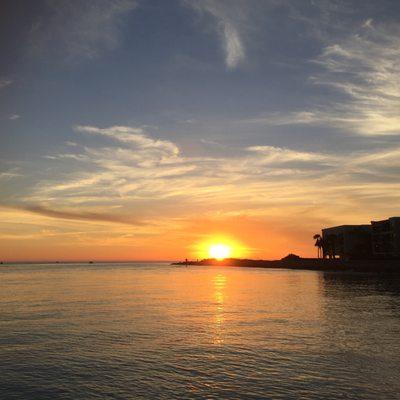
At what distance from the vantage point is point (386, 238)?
139 meters

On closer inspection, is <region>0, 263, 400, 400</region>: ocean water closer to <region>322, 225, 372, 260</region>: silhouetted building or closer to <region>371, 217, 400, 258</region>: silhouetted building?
<region>371, 217, 400, 258</region>: silhouetted building

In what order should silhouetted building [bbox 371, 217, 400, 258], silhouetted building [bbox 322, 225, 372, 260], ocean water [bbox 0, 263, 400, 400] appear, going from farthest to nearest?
silhouetted building [bbox 322, 225, 372, 260] < silhouetted building [bbox 371, 217, 400, 258] < ocean water [bbox 0, 263, 400, 400]

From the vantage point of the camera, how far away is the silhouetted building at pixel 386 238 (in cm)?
13124

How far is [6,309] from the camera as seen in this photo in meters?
44.2

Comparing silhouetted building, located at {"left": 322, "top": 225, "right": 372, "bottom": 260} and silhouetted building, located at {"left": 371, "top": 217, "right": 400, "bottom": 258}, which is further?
silhouetted building, located at {"left": 322, "top": 225, "right": 372, "bottom": 260}

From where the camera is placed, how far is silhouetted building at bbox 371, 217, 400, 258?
431 feet

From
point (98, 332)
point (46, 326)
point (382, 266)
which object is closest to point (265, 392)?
point (98, 332)

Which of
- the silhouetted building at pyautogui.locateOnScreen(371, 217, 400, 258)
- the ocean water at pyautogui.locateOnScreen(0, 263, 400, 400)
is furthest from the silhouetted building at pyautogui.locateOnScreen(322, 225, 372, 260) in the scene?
the ocean water at pyautogui.locateOnScreen(0, 263, 400, 400)

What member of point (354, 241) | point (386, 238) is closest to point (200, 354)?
point (386, 238)

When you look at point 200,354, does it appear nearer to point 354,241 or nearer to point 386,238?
point 386,238

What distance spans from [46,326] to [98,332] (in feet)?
18.4

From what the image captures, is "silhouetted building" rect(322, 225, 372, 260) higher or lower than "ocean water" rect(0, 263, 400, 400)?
higher

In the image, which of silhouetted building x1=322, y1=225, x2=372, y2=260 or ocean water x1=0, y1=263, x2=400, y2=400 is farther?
silhouetted building x1=322, y1=225, x2=372, y2=260

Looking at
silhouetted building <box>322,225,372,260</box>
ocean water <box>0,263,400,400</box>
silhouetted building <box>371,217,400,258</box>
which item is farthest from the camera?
silhouetted building <box>322,225,372,260</box>
